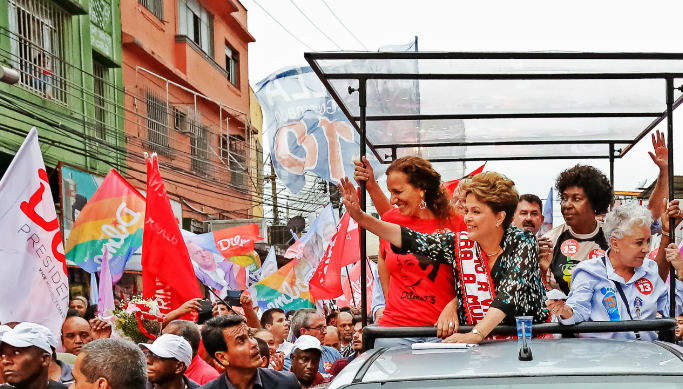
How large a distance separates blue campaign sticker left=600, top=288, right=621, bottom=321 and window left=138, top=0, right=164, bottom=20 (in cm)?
1852

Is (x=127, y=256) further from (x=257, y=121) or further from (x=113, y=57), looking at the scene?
(x=257, y=121)

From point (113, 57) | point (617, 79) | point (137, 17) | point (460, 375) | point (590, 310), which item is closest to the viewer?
point (460, 375)

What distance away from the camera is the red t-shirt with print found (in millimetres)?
4023

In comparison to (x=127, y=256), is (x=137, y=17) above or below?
above

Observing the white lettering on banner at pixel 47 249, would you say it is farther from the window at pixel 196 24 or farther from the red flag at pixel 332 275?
the window at pixel 196 24

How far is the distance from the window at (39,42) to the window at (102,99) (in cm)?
147

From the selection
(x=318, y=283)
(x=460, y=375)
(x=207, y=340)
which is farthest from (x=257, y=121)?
(x=460, y=375)

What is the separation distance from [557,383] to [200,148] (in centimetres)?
2134

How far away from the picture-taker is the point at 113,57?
18.1 metres

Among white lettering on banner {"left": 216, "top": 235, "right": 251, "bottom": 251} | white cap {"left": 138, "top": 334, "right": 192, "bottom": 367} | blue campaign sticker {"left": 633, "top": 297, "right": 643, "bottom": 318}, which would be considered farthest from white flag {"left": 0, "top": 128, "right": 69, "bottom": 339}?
white lettering on banner {"left": 216, "top": 235, "right": 251, "bottom": 251}

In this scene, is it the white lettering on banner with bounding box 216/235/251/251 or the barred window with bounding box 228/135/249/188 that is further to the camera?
the barred window with bounding box 228/135/249/188

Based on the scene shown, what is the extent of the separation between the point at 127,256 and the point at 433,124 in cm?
629

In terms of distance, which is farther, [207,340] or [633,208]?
[207,340]

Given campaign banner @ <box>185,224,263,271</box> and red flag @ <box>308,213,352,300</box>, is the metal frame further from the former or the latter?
campaign banner @ <box>185,224,263,271</box>
